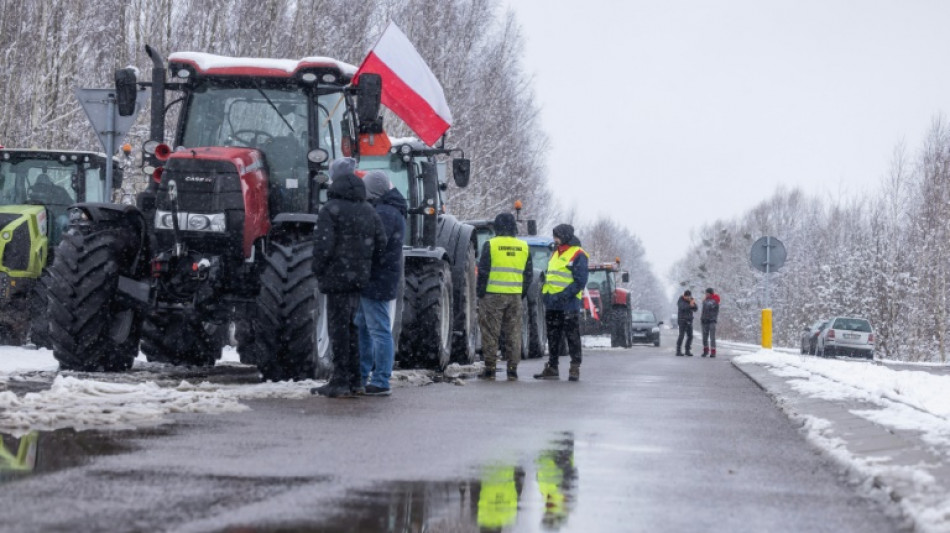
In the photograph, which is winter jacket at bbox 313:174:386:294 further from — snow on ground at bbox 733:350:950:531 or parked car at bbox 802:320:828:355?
parked car at bbox 802:320:828:355

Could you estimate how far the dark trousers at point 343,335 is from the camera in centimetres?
1016

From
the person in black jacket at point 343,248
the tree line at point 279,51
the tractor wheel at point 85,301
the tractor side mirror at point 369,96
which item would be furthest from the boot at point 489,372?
the tree line at point 279,51

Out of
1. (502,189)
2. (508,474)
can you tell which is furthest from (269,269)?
(502,189)

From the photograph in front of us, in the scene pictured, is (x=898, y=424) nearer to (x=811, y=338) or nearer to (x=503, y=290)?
(x=503, y=290)

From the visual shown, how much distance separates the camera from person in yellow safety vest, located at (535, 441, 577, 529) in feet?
15.7

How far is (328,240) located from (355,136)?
9.47 feet

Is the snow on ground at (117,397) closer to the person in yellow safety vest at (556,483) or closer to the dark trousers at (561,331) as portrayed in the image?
the person in yellow safety vest at (556,483)

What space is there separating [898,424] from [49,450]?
16.9 ft

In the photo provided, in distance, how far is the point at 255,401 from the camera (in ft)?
30.4

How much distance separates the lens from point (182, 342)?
1328 centimetres

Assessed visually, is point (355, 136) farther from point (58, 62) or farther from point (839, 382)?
point (58, 62)

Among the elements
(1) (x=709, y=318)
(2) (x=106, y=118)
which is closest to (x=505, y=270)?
(2) (x=106, y=118)

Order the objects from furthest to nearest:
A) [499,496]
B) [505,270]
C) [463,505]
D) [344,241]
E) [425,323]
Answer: [425,323] → [505,270] → [344,241] → [499,496] → [463,505]

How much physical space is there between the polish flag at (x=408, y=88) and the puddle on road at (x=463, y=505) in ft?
37.8
